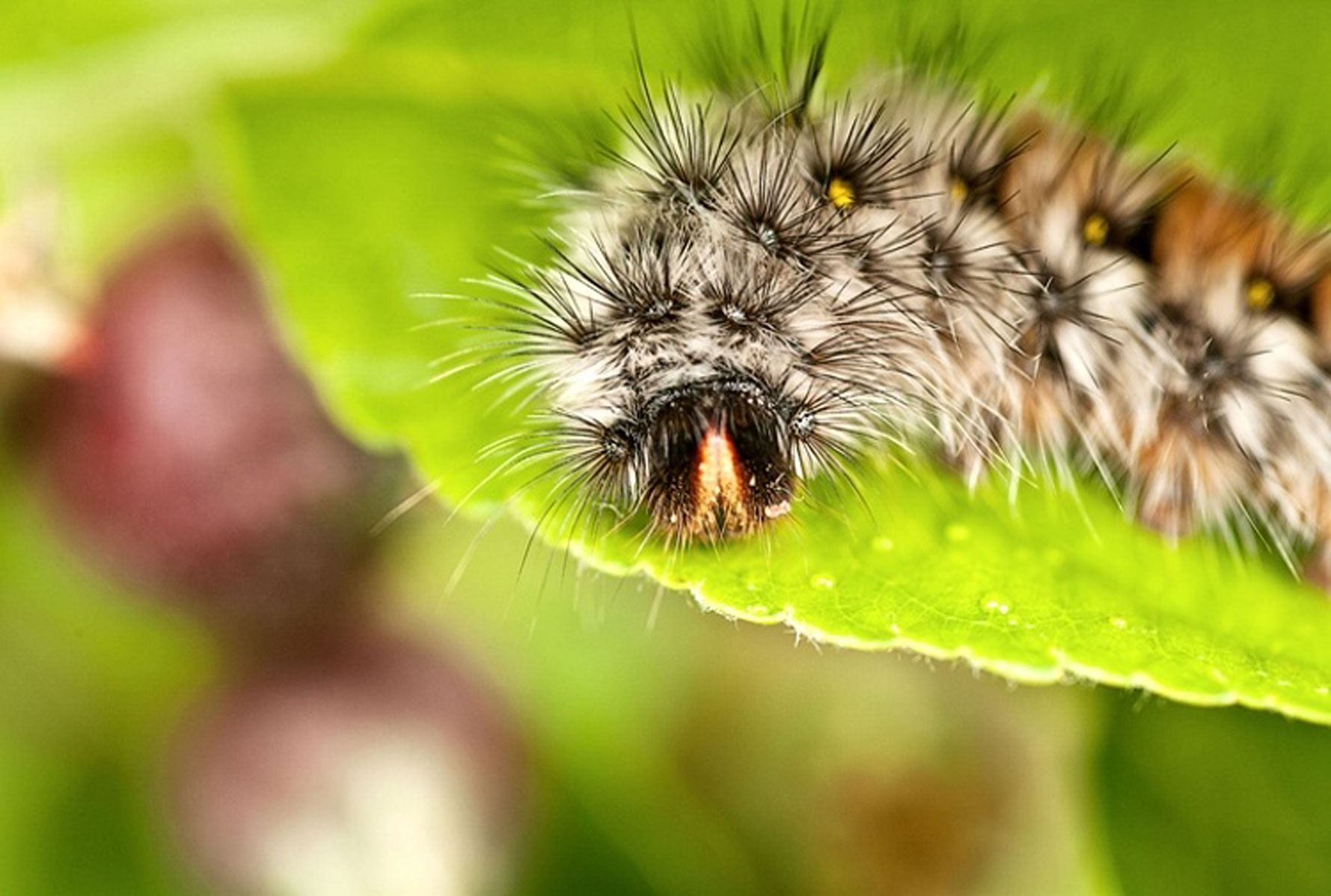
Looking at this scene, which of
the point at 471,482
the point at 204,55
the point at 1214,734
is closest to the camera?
the point at 471,482

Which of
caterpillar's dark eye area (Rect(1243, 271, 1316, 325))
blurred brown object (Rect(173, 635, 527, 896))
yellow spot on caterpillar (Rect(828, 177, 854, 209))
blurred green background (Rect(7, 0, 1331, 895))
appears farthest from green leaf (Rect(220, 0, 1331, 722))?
blurred brown object (Rect(173, 635, 527, 896))

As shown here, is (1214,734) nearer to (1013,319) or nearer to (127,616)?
(1013,319)

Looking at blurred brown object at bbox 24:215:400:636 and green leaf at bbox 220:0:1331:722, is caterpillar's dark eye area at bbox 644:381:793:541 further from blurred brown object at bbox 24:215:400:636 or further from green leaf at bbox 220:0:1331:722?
blurred brown object at bbox 24:215:400:636

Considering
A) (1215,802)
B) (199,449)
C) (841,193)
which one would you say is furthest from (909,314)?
(199,449)

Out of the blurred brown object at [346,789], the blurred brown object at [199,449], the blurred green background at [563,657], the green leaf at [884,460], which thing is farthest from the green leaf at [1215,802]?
the blurred brown object at [199,449]

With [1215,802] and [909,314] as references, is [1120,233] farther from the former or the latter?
[1215,802]

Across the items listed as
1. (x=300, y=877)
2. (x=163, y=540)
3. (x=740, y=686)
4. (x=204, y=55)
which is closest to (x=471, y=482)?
(x=163, y=540)
